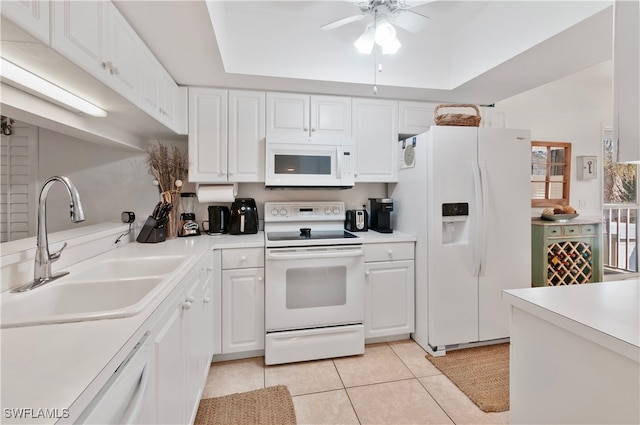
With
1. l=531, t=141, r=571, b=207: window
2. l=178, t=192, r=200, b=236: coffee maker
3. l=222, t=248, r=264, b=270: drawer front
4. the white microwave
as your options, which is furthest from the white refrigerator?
l=178, t=192, r=200, b=236: coffee maker

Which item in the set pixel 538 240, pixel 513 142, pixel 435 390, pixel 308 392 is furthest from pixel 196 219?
Answer: pixel 538 240

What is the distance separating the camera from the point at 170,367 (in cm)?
107

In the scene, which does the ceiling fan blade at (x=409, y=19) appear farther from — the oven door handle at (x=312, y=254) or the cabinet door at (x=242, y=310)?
the cabinet door at (x=242, y=310)

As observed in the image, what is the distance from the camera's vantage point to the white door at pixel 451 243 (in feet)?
7.17

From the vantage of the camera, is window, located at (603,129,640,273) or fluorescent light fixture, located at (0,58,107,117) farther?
window, located at (603,129,640,273)

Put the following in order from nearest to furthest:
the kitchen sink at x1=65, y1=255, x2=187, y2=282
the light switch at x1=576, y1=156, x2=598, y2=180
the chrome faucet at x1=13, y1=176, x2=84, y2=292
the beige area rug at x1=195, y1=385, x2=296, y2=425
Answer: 1. the chrome faucet at x1=13, y1=176, x2=84, y2=292
2. the kitchen sink at x1=65, y1=255, x2=187, y2=282
3. the beige area rug at x1=195, y1=385, x2=296, y2=425
4. the light switch at x1=576, y1=156, x2=598, y2=180

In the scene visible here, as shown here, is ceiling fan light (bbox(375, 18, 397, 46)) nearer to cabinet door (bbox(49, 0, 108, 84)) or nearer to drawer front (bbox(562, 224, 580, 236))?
cabinet door (bbox(49, 0, 108, 84))

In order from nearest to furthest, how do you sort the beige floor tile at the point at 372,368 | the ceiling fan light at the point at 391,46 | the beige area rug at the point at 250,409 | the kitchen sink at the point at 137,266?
the kitchen sink at the point at 137,266
the beige area rug at the point at 250,409
the ceiling fan light at the point at 391,46
the beige floor tile at the point at 372,368

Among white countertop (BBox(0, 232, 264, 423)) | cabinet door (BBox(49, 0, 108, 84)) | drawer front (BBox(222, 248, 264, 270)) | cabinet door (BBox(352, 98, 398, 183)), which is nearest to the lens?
white countertop (BBox(0, 232, 264, 423))

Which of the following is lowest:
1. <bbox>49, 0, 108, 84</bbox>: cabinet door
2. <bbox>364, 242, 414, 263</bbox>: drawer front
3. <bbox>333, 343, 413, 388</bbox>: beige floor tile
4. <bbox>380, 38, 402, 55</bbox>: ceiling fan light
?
<bbox>333, 343, 413, 388</bbox>: beige floor tile

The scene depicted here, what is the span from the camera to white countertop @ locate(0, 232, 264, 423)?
0.50 metres

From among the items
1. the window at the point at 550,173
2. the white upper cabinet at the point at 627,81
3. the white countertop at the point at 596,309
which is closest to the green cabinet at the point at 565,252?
the window at the point at 550,173

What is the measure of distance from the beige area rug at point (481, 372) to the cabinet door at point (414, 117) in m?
1.98

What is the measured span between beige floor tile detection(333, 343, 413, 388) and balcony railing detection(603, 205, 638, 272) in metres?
3.86
